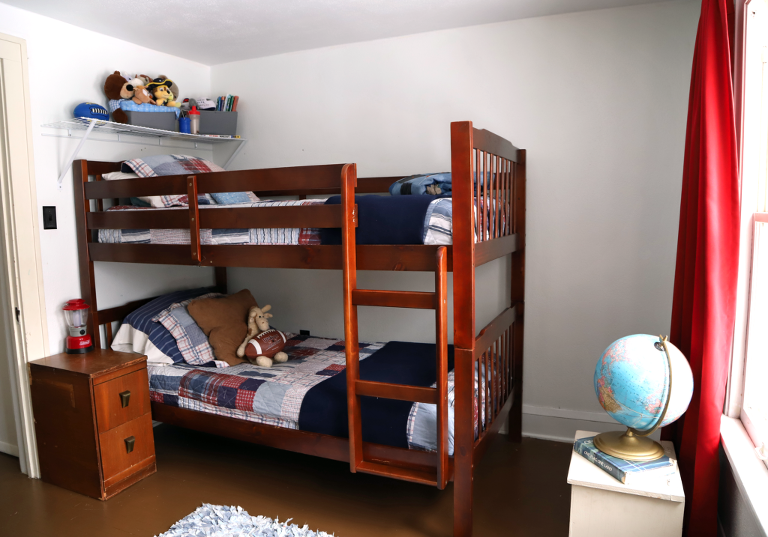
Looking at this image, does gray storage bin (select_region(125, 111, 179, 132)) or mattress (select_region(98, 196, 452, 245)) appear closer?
mattress (select_region(98, 196, 452, 245))

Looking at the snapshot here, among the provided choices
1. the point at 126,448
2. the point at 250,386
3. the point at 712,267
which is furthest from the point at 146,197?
the point at 712,267

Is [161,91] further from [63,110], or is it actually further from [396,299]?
[396,299]

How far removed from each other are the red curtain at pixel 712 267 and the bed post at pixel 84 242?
2815mm

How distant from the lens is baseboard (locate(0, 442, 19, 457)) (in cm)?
282

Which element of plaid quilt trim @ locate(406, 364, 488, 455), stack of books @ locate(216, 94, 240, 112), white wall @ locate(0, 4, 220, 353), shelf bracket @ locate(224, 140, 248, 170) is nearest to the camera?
plaid quilt trim @ locate(406, 364, 488, 455)

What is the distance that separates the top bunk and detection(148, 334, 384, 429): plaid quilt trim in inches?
23.1

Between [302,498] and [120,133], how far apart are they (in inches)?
89.6

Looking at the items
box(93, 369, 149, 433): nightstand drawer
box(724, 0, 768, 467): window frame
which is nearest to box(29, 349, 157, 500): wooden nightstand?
box(93, 369, 149, 433): nightstand drawer

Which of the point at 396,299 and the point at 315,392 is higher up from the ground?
the point at 396,299

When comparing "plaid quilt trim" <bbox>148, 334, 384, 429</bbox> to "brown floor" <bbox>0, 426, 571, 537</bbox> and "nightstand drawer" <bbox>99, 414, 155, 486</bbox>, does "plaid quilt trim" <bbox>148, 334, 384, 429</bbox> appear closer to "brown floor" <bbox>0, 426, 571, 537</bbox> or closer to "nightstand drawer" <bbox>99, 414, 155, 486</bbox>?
"nightstand drawer" <bbox>99, 414, 155, 486</bbox>

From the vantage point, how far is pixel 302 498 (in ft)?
7.80

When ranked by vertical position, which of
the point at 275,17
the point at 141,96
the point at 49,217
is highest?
the point at 275,17

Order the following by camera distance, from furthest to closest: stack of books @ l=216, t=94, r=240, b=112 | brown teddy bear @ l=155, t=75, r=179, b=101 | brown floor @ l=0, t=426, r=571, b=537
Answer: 1. stack of books @ l=216, t=94, r=240, b=112
2. brown teddy bear @ l=155, t=75, r=179, b=101
3. brown floor @ l=0, t=426, r=571, b=537

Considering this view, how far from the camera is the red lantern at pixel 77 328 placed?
266cm
